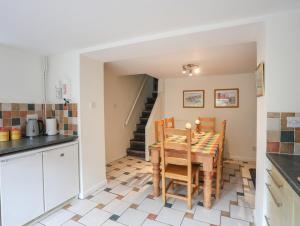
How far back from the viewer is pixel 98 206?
7.30 ft

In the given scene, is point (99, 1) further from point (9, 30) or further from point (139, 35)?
point (9, 30)

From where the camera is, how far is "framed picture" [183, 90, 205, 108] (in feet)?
14.5

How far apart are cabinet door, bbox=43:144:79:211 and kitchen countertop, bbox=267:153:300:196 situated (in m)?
2.21

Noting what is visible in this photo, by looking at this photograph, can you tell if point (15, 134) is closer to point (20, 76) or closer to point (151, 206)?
point (20, 76)

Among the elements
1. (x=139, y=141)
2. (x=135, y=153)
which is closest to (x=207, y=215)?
(x=135, y=153)

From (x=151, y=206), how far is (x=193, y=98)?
2978 millimetres

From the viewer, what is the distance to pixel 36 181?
1.90 m

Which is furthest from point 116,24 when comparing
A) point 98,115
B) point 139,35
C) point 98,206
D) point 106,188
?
point 106,188

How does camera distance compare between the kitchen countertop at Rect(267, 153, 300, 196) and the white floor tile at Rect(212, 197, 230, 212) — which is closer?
the kitchen countertop at Rect(267, 153, 300, 196)

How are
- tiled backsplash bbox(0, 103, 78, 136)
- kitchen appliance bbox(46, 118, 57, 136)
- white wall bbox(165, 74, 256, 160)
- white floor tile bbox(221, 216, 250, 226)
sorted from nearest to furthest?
white floor tile bbox(221, 216, 250, 226)
tiled backsplash bbox(0, 103, 78, 136)
kitchen appliance bbox(46, 118, 57, 136)
white wall bbox(165, 74, 256, 160)

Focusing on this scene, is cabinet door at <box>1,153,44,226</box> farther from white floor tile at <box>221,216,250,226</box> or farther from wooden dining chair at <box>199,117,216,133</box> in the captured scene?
wooden dining chair at <box>199,117,216,133</box>

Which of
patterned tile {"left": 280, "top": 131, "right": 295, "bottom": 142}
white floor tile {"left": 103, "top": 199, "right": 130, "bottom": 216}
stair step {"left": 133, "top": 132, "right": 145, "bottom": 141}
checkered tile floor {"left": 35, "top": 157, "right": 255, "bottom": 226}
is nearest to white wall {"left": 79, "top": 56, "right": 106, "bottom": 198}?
checkered tile floor {"left": 35, "top": 157, "right": 255, "bottom": 226}

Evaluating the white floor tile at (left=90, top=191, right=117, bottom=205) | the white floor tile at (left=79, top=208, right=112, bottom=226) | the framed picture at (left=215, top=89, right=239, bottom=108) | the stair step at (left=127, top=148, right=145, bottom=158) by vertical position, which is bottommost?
the white floor tile at (left=79, top=208, right=112, bottom=226)

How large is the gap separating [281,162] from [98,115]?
90.6 inches
